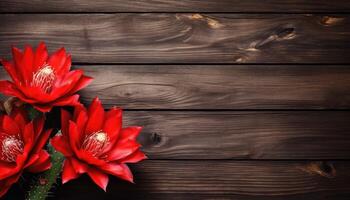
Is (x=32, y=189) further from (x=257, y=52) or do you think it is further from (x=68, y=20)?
(x=257, y=52)

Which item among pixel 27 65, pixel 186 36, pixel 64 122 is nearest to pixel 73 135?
pixel 64 122

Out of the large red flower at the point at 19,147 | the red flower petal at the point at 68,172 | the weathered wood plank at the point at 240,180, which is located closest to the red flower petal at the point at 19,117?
the large red flower at the point at 19,147

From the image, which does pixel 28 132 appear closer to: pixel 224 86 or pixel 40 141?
pixel 40 141

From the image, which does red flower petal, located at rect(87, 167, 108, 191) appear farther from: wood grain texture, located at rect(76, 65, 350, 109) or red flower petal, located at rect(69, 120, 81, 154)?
wood grain texture, located at rect(76, 65, 350, 109)

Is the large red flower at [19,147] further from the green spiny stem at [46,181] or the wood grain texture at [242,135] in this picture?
the wood grain texture at [242,135]

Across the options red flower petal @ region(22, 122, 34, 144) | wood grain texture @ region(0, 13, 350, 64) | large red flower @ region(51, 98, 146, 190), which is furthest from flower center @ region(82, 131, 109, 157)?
wood grain texture @ region(0, 13, 350, 64)

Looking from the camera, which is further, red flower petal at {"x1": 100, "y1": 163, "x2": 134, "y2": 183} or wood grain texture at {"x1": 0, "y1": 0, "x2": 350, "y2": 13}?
wood grain texture at {"x1": 0, "y1": 0, "x2": 350, "y2": 13}

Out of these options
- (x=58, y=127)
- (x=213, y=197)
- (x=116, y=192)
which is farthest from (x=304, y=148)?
(x=58, y=127)

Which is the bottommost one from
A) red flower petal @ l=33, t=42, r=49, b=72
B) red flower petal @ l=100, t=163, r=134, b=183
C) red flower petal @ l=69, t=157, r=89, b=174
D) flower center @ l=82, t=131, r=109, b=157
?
red flower petal @ l=100, t=163, r=134, b=183
